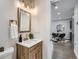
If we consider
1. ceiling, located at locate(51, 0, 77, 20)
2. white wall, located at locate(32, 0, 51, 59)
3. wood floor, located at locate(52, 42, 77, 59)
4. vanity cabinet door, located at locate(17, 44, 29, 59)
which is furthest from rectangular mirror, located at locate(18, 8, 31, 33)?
ceiling, located at locate(51, 0, 77, 20)

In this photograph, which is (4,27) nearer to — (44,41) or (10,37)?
(10,37)

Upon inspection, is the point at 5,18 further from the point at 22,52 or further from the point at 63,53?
the point at 63,53

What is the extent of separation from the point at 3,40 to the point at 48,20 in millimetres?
1860

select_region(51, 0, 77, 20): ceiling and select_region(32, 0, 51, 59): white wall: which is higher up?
select_region(51, 0, 77, 20): ceiling

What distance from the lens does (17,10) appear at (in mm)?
2838

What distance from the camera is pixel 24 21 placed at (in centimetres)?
336

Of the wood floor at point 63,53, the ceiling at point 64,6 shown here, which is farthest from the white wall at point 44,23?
the ceiling at point 64,6

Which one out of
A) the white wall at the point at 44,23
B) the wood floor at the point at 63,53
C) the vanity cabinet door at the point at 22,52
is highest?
the white wall at the point at 44,23

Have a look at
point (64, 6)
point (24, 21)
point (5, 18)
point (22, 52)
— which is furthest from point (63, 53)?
point (5, 18)

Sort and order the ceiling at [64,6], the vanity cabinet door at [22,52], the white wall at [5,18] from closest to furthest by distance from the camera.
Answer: the white wall at [5,18] < the vanity cabinet door at [22,52] < the ceiling at [64,6]

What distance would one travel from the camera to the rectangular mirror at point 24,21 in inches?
118

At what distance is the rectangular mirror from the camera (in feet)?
9.85

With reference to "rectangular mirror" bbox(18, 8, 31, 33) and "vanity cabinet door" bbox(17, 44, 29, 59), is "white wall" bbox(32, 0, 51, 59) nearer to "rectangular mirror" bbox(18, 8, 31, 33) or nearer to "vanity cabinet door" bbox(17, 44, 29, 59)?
"rectangular mirror" bbox(18, 8, 31, 33)

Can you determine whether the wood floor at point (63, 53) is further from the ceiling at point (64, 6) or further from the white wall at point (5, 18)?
the white wall at point (5, 18)
